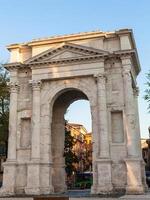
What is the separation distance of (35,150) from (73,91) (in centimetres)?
663

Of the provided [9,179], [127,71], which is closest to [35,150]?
[9,179]

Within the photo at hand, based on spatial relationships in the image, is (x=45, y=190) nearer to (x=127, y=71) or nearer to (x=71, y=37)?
(x=127, y=71)

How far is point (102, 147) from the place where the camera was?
86.9 feet

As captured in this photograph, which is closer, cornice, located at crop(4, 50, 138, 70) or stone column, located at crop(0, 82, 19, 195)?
stone column, located at crop(0, 82, 19, 195)

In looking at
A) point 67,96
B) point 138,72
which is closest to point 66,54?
point 67,96

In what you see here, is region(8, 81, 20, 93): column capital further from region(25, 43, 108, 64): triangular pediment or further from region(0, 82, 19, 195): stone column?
region(25, 43, 108, 64): triangular pediment

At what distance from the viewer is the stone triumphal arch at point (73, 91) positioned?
86.3 feet

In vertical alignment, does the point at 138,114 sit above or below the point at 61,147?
above

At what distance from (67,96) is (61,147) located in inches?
186

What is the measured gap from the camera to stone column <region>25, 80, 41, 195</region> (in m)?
26.9

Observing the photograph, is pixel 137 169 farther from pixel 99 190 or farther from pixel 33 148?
pixel 33 148

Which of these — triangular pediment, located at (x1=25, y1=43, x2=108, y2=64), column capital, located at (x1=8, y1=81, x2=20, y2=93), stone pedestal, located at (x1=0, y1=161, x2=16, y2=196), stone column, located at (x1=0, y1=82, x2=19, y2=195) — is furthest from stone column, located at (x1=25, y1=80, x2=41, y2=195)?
triangular pediment, located at (x1=25, y1=43, x2=108, y2=64)

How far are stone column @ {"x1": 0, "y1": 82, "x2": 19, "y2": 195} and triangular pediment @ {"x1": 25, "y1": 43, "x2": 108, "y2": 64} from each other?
3036 millimetres

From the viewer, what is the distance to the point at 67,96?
106ft
